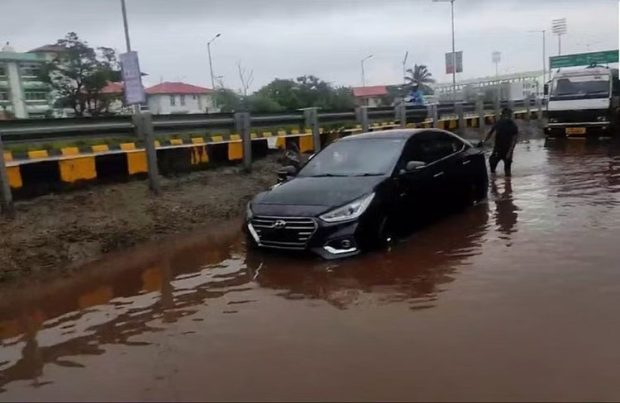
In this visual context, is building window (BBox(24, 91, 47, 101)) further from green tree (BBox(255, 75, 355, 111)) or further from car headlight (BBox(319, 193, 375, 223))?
car headlight (BBox(319, 193, 375, 223))

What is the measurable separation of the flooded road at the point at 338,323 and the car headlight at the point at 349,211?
0.46 m

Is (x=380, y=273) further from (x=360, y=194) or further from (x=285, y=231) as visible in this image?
(x=285, y=231)

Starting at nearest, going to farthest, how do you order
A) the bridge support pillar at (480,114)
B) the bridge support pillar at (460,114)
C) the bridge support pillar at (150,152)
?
the bridge support pillar at (150,152) < the bridge support pillar at (460,114) < the bridge support pillar at (480,114)

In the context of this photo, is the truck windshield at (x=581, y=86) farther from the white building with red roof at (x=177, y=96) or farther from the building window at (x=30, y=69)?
the white building with red roof at (x=177, y=96)

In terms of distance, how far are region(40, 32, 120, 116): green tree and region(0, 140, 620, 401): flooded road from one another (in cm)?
2586

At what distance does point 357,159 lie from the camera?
299 inches

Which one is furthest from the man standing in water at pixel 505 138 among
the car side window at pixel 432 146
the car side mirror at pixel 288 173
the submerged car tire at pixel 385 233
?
the submerged car tire at pixel 385 233

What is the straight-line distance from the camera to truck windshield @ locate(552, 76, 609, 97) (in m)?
20.6

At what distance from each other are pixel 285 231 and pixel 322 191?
0.65 m

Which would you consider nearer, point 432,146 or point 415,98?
point 432,146

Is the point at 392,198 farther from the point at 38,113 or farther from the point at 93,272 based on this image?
the point at 38,113

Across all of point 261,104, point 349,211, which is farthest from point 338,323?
point 261,104

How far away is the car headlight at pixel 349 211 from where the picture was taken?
6.27m

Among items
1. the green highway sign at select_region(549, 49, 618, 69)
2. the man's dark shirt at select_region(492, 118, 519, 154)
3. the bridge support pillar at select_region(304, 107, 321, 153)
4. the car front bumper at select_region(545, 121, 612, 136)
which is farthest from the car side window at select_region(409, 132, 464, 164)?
the green highway sign at select_region(549, 49, 618, 69)
